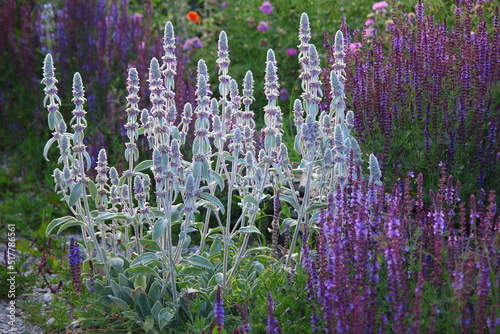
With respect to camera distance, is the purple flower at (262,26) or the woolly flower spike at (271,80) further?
the purple flower at (262,26)

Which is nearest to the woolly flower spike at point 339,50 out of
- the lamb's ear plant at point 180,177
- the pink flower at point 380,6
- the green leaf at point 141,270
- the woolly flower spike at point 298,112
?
the lamb's ear plant at point 180,177

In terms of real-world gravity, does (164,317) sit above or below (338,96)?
below

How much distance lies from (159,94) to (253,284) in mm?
937

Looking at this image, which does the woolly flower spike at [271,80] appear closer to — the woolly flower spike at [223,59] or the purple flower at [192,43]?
the woolly flower spike at [223,59]

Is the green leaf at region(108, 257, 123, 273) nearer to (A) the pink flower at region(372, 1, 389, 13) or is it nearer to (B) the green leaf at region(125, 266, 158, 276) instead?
(B) the green leaf at region(125, 266, 158, 276)

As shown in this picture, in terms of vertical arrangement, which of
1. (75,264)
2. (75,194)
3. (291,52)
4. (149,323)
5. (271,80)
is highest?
(291,52)

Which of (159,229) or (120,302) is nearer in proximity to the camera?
(159,229)

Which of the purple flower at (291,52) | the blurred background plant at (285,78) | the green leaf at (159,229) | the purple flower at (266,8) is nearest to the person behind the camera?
the green leaf at (159,229)

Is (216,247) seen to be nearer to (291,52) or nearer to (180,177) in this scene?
(180,177)

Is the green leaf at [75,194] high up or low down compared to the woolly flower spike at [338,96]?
down

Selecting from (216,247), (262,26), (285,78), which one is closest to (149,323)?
(216,247)

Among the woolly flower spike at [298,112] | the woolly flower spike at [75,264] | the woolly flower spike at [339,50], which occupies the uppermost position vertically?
the woolly flower spike at [339,50]

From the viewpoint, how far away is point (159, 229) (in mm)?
2789

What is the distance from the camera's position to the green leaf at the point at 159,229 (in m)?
2.77
